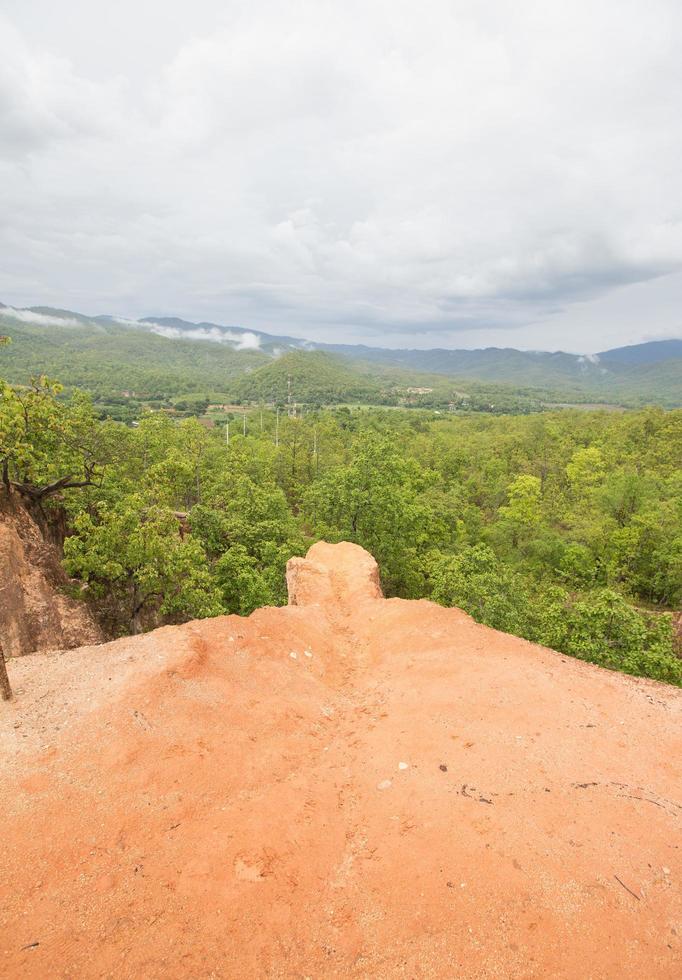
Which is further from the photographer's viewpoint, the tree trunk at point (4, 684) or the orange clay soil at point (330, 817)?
the tree trunk at point (4, 684)

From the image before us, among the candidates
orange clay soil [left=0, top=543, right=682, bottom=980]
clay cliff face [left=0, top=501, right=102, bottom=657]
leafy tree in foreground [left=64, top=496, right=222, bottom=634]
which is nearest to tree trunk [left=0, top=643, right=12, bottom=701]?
orange clay soil [left=0, top=543, right=682, bottom=980]

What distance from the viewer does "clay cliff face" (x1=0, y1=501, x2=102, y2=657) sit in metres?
15.4

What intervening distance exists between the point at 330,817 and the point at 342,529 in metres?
20.0

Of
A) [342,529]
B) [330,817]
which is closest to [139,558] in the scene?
[342,529]

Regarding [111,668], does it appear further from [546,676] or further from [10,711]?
[546,676]

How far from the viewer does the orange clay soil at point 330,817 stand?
5793 mm

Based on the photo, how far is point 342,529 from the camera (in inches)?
1088

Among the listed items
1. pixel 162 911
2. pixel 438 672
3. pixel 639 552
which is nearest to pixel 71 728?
pixel 162 911

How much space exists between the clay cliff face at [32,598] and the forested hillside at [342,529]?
3.83 feet

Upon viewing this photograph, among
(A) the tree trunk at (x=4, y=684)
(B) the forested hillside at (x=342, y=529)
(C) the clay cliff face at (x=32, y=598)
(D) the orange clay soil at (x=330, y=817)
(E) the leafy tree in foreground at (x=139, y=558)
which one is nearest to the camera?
(D) the orange clay soil at (x=330, y=817)

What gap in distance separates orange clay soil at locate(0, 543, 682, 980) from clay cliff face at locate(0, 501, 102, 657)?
194 inches

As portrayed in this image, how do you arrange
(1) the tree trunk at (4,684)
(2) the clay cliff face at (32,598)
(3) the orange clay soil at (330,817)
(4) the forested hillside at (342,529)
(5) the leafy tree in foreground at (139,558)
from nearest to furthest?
1. (3) the orange clay soil at (330,817)
2. (1) the tree trunk at (4,684)
3. (2) the clay cliff face at (32,598)
4. (4) the forested hillside at (342,529)
5. (5) the leafy tree in foreground at (139,558)

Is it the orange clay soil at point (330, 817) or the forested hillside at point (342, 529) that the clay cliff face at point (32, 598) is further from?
the orange clay soil at point (330, 817)

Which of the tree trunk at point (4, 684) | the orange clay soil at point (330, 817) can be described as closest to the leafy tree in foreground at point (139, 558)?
the orange clay soil at point (330, 817)
